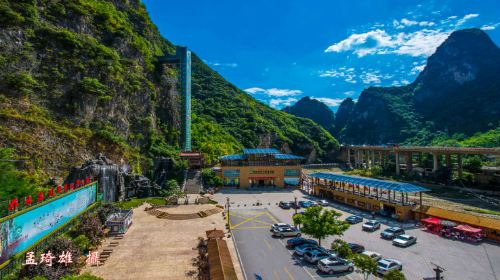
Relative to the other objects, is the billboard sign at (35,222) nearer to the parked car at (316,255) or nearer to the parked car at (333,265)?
the parked car at (316,255)

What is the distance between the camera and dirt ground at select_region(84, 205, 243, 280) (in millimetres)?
26763

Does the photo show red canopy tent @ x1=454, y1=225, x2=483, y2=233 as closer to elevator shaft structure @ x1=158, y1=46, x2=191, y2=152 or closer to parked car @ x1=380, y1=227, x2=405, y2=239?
parked car @ x1=380, y1=227, x2=405, y2=239

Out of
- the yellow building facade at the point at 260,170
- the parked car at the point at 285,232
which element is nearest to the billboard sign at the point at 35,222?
the parked car at the point at 285,232

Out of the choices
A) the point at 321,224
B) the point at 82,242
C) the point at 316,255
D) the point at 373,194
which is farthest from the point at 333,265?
the point at 373,194

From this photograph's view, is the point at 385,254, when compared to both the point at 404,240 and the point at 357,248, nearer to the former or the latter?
the point at 357,248

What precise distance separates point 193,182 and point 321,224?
47.8 m

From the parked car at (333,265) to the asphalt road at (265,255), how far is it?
0.50 metres

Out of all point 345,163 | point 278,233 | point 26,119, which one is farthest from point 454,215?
point 345,163

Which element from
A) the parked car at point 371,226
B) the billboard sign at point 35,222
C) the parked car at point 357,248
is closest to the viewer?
the billboard sign at point 35,222

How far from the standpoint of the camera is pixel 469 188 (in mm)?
79625

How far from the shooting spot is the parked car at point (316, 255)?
27639 millimetres

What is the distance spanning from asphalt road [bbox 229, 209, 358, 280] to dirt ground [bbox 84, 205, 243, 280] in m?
1.37

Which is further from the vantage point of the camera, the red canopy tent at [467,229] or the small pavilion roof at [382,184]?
the small pavilion roof at [382,184]

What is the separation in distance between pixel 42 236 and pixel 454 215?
47.9m
